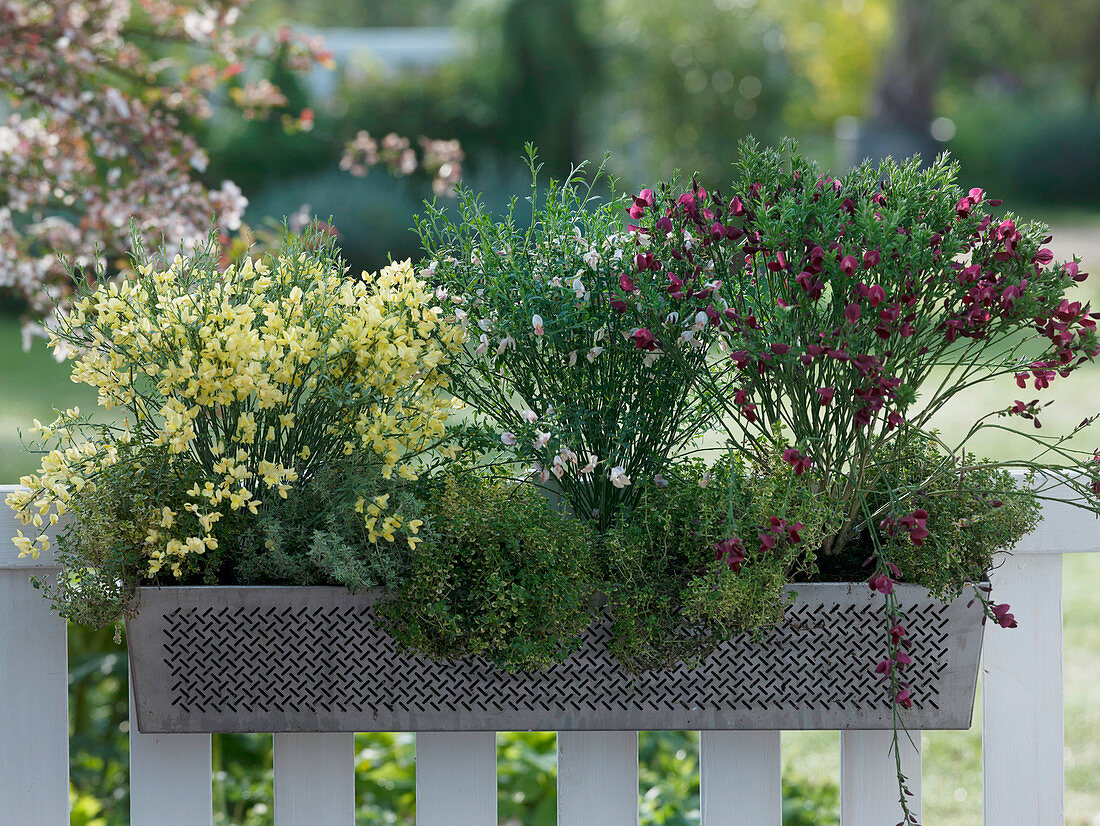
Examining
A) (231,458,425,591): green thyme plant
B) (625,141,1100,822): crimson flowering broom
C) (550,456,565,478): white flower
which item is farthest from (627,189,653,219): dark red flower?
(231,458,425,591): green thyme plant

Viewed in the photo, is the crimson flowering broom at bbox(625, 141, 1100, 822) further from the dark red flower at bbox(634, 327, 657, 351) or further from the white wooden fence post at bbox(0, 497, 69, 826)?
the white wooden fence post at bbox(0, 497, 69, 826)

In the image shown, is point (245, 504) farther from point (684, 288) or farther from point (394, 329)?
point (684, 288)

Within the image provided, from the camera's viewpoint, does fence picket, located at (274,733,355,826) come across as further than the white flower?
Yes

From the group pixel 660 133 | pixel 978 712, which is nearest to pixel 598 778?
pixel 978 712

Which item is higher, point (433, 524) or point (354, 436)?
point (354, 436)

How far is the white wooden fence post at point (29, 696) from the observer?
4.68 feet

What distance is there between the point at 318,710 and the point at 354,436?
328 mm

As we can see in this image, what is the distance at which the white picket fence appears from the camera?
4.66ft

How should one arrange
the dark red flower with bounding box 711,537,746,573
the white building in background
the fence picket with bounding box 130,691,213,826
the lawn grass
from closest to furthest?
the dark red flower with bounding box 711,537,746,573, the fence picket with bounding box 130,691,213,826, the lawn grass, the white building in background

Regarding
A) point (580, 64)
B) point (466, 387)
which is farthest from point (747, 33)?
point (466, 387)

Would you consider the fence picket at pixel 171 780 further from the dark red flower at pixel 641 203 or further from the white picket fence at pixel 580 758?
the dark red flower at pixel 641 203

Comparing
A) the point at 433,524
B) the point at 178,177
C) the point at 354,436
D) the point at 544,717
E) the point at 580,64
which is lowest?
the point at 544,717

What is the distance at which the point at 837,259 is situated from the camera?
1.14 m

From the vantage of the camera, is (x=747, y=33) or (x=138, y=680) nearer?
(x=138, y=680)
